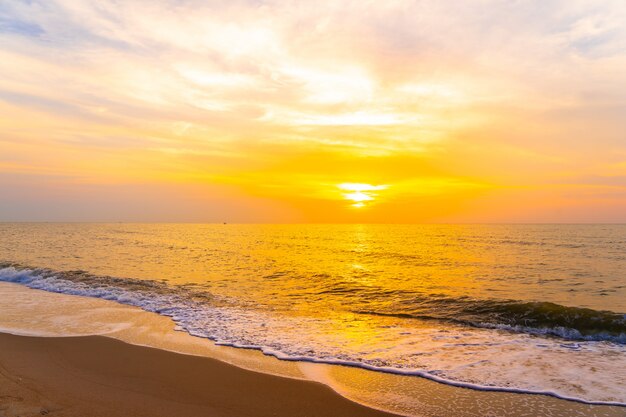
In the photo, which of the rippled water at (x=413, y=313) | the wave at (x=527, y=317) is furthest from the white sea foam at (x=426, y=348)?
the wave at (x=527, y=317)

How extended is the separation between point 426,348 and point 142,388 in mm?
6650

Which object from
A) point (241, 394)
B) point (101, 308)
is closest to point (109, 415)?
point (241, 394)

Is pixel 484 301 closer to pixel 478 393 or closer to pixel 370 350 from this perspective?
pixel 370 350

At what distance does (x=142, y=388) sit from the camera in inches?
287

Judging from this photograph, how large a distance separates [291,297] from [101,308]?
24.9 ft

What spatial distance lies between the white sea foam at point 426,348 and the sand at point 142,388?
1817 millimetres

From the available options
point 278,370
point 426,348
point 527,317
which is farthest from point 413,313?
point 278,370

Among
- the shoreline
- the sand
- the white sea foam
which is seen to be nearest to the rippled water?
the white sea foam

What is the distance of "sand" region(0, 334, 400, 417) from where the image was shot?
6352mm

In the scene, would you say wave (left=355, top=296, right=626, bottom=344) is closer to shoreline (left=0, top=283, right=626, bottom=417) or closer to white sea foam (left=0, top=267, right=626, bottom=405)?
white sea foam (left=0, top=267, right=626, bottom=405)

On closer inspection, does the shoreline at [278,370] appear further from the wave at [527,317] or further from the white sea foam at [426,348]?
the wave at [527,317]

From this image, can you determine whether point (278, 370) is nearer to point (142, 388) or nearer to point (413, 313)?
point (142, 388)

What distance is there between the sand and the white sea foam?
1817 mm

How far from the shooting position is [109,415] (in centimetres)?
608
